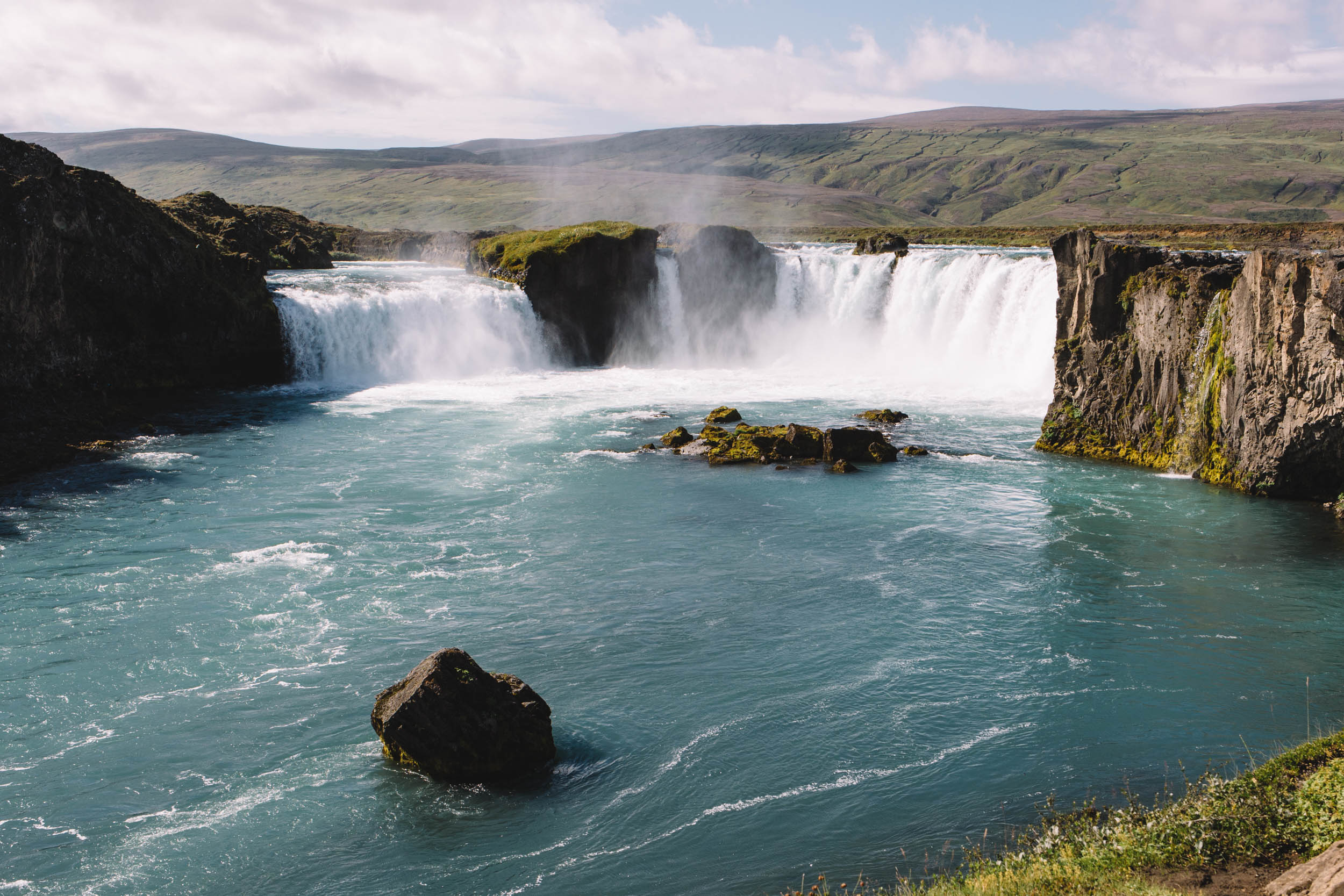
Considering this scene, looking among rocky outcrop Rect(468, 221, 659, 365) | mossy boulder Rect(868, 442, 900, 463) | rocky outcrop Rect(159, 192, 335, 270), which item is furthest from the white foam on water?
rocky outcrop Rect(468, 221, 659, 365)

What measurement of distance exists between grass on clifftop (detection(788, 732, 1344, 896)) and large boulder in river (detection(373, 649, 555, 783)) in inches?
196

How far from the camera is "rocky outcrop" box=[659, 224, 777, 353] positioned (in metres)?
65.4

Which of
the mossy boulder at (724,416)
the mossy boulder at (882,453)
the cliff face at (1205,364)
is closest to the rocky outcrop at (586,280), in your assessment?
the mossy boulder at (724,416)

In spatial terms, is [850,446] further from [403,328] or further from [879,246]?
[879,246]

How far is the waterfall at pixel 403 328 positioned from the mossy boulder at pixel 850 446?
2818 centimetres

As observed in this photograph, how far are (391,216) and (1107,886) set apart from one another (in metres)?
191

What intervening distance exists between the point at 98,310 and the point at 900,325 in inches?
1701

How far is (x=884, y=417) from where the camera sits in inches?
1647

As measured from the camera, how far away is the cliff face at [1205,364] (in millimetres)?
27688

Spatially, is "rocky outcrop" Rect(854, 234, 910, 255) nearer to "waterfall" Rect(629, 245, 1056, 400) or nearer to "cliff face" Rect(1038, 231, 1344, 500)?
"waterfall" Rect(629, 245, 1056, 400)

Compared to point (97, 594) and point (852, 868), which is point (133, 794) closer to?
point (97, 594)

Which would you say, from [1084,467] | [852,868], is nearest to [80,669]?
[852,868]

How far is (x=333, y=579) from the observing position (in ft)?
76.1

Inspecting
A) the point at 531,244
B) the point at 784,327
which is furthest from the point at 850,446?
the point at 531,244
